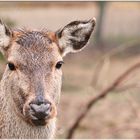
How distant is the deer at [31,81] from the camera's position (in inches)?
245

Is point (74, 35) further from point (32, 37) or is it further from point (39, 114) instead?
point (39, 114)

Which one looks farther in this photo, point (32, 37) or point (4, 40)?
point (4, 40)

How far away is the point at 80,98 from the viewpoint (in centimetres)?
1780

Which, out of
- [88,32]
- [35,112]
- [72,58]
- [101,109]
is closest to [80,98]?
[101,109]

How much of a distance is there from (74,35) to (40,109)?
146 centimetres

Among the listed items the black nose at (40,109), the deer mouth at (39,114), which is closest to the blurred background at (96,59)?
the deer mouth at (39,114)

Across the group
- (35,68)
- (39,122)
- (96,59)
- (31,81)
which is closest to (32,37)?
(35,68)

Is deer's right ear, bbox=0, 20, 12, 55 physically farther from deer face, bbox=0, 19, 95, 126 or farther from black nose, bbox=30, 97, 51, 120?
black nose, bbox=30, 97, 51, 120

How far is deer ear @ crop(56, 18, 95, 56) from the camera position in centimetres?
707

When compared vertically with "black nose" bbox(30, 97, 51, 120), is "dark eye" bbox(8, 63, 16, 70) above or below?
above

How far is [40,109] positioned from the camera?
604 centimetres

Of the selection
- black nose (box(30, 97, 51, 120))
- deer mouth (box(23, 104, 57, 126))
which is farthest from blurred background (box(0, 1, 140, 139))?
black nose (box(30, 97, 51, 120))

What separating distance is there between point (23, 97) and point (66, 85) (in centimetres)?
1348

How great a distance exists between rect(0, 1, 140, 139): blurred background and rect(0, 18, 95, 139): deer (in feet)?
10.8
